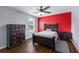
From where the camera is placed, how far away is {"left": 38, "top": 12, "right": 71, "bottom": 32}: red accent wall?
110 inches

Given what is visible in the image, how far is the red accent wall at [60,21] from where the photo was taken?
279 centimetres

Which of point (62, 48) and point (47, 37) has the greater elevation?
point (47, 37)

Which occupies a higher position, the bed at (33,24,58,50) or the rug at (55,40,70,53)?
the bed at (33,24,58,50)

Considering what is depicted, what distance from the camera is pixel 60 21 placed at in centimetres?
354

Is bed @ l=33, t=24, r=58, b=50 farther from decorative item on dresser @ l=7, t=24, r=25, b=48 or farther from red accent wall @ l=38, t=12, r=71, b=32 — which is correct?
decorative item on dresser @ l=7, t=24, r=25, b=48

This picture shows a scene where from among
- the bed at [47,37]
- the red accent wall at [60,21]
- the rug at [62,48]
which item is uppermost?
the red accent wall at [60,21]

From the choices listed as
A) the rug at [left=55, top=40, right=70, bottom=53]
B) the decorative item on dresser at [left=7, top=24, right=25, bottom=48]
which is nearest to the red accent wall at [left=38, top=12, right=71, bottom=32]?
the rug at [left=55, top=40, right=70, bottom=53]

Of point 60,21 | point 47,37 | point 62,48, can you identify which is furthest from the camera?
point 60,21

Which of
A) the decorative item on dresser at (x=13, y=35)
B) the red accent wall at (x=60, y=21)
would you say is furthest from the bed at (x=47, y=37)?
the decorative item on dresser at (x=13, y=35)

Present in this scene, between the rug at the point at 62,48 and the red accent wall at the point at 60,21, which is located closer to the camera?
the rug at the point at 62,48

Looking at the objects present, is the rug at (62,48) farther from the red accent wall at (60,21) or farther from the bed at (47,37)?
the red accent wall at (60,21)

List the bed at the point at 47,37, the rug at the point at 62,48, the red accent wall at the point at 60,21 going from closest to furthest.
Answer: the rug at the point at 62,48 < the bed at the point at 47,37 < the red accent wall at the point at 60,21

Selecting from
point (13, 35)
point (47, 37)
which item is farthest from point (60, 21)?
point (13, 35)

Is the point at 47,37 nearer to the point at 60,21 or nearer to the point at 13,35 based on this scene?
the point at 60,21
